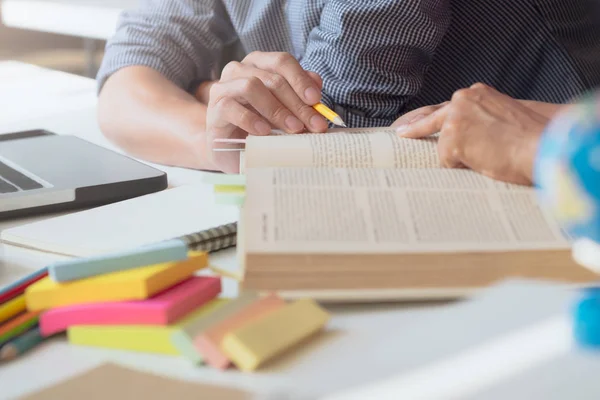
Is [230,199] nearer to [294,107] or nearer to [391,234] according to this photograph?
[391,234]

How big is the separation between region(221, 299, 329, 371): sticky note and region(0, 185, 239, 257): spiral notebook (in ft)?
0.66

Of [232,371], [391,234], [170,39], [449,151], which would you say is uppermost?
[170,39]

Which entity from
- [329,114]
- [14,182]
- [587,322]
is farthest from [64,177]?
[587,322]

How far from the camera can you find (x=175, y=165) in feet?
3.87

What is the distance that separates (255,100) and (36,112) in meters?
0.65

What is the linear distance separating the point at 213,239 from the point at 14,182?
339mm

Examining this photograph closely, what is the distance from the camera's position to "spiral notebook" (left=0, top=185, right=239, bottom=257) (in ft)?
2.54

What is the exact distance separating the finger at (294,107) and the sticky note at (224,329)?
17.1 inches

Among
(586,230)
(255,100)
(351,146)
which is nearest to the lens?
(586,230)

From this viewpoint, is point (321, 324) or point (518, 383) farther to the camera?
point (321, 324)

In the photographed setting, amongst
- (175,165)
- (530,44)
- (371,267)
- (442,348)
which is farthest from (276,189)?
(530,44)

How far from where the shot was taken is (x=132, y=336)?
584 millimetres

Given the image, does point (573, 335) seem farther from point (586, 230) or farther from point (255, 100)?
point (255, 100)

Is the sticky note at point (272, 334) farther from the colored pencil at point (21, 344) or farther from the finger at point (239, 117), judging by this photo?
the finger at point (239, 117)
